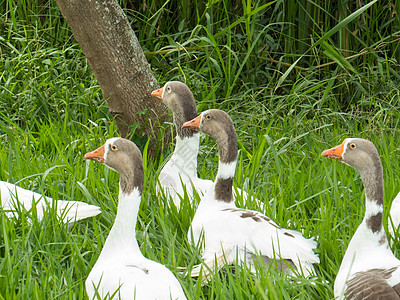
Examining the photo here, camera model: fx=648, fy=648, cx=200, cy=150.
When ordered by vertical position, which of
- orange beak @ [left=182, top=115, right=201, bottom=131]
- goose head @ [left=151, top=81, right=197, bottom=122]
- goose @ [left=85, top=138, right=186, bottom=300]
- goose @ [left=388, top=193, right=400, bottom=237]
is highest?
goose head @ [left=151, top=81, right=197, bottom=122]

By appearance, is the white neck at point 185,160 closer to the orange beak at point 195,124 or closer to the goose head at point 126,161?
the orange beak at point 195,124

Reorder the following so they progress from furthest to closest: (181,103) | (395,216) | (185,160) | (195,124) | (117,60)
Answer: (117,60), (181,103), (185,160), (195,124), (395,216)

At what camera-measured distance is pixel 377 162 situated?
117 inches

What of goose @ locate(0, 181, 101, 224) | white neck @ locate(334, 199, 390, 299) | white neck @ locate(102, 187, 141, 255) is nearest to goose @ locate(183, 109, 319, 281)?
white neck @ locate(334, 199, 390, 299)

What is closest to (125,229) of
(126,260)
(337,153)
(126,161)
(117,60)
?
(126,260)

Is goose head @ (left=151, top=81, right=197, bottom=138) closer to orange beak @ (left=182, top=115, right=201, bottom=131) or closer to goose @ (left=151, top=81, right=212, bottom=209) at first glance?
goose @ (left=151, top=81, right=212, bottom=209)

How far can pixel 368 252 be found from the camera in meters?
2.87

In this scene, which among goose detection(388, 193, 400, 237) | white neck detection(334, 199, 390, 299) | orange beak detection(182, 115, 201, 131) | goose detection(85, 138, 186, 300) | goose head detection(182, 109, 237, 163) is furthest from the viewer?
orange beak detection(182, 115, 201, 131)

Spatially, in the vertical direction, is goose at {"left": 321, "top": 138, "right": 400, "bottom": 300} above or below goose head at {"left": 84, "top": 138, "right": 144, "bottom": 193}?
below

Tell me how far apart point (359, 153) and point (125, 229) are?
1.13 metres

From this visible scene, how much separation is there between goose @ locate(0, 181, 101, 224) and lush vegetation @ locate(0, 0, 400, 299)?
7 cm

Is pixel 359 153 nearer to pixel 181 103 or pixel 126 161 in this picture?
pixel 126 161

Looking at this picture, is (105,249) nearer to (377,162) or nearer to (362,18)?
(377,162)

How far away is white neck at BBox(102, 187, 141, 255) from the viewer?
9.48 ft
